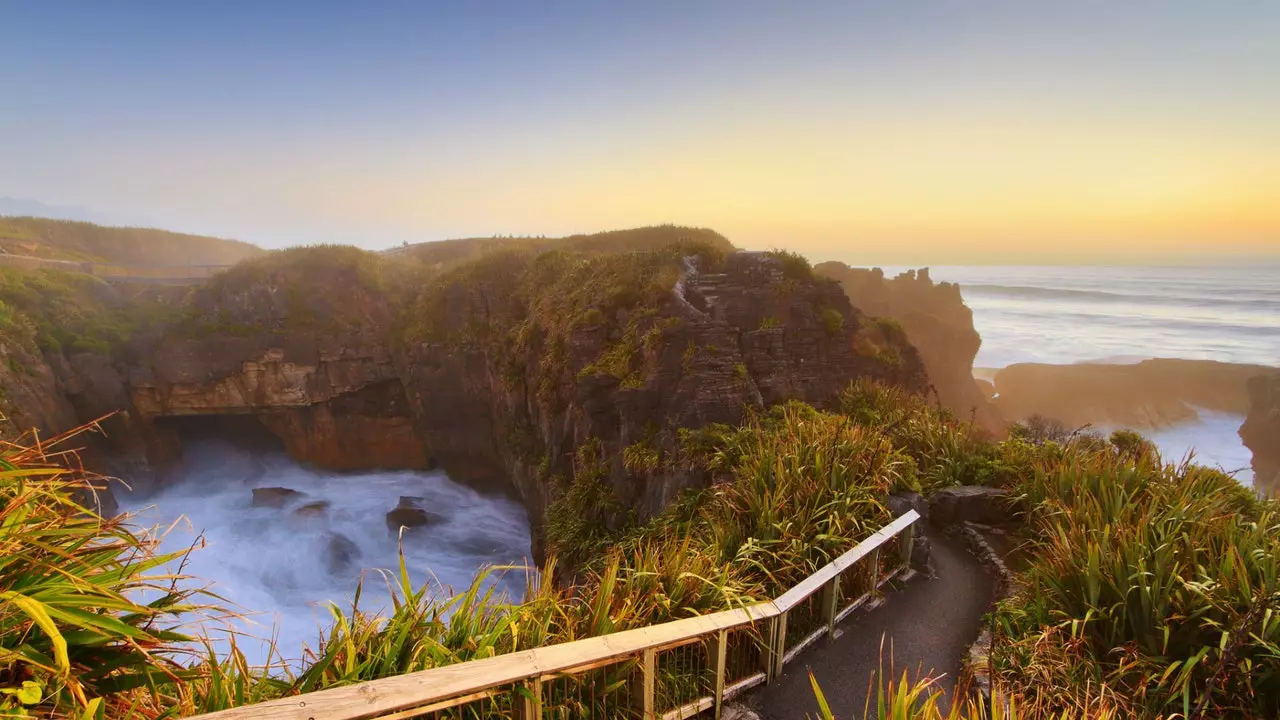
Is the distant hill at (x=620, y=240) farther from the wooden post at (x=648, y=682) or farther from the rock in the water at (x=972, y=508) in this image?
the wooden post at (x=648, y=682)

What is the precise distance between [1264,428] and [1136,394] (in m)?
11.3

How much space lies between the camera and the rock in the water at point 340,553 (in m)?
16.8

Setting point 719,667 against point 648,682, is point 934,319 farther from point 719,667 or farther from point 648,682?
point 648,682

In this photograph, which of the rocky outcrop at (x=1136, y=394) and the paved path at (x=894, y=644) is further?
the rocky outcrop at (x=1136, y=394)

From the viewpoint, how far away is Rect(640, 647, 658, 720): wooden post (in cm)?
316

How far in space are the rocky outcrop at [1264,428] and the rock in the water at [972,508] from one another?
29.7 m

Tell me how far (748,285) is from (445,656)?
11.0 metres

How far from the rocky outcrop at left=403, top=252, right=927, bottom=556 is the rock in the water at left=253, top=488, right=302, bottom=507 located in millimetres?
9590

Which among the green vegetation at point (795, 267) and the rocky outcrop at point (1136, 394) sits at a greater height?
the green vegetation at point (795, 267)

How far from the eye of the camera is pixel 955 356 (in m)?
32.0

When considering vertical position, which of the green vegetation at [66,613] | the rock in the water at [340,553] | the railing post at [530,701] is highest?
the green vegetation at [66,613]

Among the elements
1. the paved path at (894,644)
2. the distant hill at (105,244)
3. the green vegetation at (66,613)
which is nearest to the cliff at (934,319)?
the paved path at (894,644)

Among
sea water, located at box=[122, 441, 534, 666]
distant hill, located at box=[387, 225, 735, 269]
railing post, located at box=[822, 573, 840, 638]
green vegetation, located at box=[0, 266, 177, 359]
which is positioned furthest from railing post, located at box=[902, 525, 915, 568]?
green vegetation, located at box=[0, 266, 177, 359]

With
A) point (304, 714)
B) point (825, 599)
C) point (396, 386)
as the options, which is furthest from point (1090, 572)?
point (396, 386)
